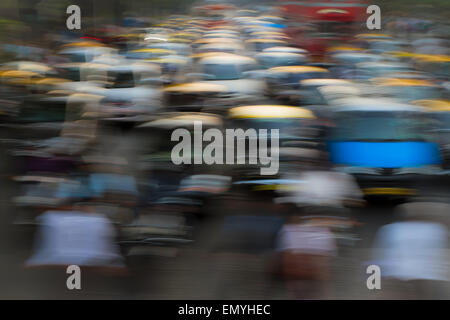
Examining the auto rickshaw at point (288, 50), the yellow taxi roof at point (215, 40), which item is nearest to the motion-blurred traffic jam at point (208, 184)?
the auto rickshaw at point (288, 50)

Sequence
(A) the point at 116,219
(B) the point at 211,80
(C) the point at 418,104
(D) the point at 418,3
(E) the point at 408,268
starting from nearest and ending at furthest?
(E) the point at 408,268
(A) the point at 116,219
(C) the point at 418,104
(B) the point at 211,80
(D) the point at 418,3

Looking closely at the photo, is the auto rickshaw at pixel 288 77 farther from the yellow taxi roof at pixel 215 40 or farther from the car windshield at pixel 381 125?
the yellow taxi roof at pixel 215 40

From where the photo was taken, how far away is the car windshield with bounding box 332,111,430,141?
7.43m

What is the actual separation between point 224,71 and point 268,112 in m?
2.68

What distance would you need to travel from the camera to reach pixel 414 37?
10.9m

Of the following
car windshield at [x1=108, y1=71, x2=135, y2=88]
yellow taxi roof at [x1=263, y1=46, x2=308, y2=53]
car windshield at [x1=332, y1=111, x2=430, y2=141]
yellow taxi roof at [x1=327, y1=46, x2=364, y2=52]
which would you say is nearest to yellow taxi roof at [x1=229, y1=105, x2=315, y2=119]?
car windshield at [x1=332, y1=111, x2=430, y2=141]

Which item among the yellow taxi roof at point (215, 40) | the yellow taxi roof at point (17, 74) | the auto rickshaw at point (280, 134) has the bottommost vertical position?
the auto rickshaw at point (280, 134)

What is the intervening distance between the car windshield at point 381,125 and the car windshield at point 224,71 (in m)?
2.00

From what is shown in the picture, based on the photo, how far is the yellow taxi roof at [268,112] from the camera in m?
7.01

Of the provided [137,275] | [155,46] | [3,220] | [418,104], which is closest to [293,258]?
[137,275]

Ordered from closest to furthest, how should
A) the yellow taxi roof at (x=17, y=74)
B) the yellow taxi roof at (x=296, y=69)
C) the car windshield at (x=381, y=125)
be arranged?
the yellow taxi roof at (x=17, y=74), the car windshield at (x=381, y=125), the yellow taxi roof at (x=296, y=69)

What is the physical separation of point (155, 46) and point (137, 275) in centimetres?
497

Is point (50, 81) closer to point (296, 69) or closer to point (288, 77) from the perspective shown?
point (288, 77)

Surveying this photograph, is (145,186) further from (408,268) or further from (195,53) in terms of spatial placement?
(195,53)
